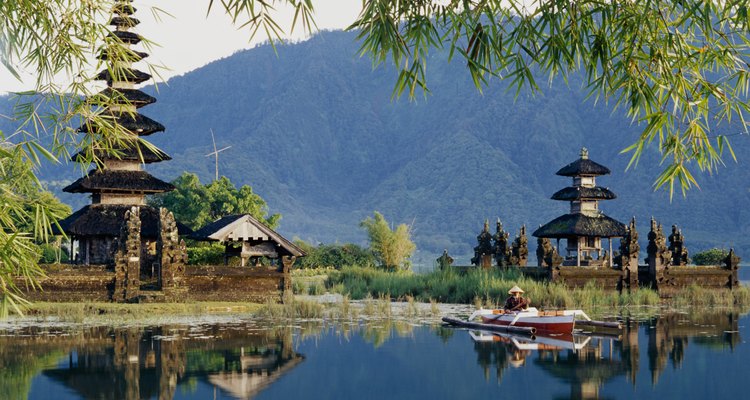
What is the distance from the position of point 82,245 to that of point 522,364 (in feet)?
76.3

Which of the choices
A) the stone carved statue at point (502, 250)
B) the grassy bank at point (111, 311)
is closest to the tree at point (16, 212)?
the grassy bank at point (111, 311)

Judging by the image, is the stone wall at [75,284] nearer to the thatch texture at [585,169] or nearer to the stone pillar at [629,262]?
the stone pillar at [629,262]

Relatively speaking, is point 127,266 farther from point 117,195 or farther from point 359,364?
point 359,364

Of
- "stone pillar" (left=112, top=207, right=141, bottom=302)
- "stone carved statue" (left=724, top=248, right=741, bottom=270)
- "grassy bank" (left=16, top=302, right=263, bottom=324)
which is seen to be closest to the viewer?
"grassy bank" (left=16, top=302, right=263, bottom=324)

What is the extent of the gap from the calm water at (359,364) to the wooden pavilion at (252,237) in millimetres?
7557

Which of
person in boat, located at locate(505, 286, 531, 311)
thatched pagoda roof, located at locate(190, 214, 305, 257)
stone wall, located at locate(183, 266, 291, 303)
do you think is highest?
thatched pagoda roof, located at locate(190, 214, 305, 257)

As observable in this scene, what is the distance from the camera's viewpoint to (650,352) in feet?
77.0

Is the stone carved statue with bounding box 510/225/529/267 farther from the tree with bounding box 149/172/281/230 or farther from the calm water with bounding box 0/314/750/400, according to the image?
the calm water with bounding box 0/314/750/400

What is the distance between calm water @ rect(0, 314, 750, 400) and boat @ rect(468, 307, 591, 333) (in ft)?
3.24

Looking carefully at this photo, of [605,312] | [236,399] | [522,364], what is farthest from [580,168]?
[236,399]

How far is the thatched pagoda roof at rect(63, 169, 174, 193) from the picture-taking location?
126 ft

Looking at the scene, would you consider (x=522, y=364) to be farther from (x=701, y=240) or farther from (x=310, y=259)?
(x=701, y=240)

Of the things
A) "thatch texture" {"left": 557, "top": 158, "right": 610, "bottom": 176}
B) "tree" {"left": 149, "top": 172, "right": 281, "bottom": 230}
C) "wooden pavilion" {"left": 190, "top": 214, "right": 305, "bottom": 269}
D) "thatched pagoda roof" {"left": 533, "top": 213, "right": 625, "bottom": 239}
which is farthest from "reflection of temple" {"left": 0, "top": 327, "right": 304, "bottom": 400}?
"tree" {"left": 149, "top": 172, "right": 281, "bottom": 230}

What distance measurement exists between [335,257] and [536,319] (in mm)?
40929
